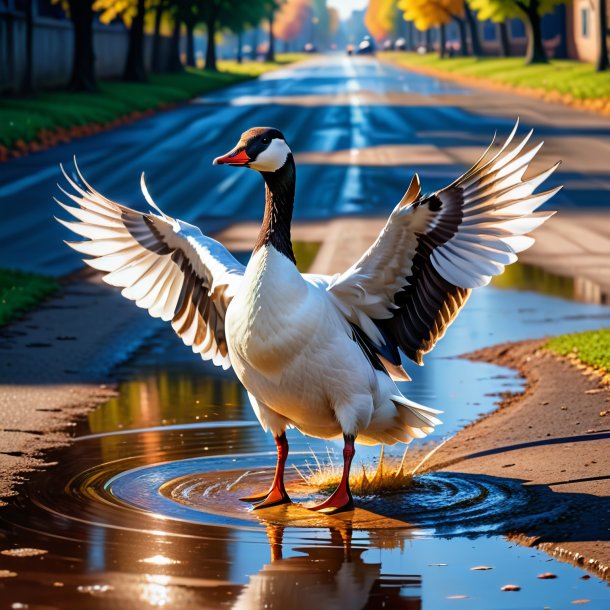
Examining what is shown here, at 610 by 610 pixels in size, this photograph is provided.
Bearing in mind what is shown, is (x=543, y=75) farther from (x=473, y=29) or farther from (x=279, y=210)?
(x=279, y=210)

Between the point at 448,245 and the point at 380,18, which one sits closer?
the point at 448,245

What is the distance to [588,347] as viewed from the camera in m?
11.3

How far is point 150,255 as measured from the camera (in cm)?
873

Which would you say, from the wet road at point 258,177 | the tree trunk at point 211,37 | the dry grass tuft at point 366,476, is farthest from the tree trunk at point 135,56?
the dry grass tuft at point 366,476

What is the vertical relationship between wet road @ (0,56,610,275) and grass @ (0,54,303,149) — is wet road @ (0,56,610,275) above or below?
below

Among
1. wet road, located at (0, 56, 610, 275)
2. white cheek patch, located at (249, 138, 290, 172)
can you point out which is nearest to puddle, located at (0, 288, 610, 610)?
white cheek patch, located at (249, 138, 290, 172)

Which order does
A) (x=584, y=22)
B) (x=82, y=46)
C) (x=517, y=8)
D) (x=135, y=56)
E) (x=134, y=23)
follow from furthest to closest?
(x=584, y=22), (x=517, y=8), (x=135, y=56), (x=134, y=23), (x=82, y=46)

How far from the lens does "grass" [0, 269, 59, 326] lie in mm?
13970

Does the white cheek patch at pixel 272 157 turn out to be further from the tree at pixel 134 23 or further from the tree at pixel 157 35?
the tree at pixel 157 35

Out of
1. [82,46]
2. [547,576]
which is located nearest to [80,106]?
[82,46]

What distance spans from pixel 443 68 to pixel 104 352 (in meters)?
79.8

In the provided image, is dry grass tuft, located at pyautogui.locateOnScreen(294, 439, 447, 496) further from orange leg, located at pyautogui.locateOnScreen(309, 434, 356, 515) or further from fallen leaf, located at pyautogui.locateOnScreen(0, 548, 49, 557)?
fallen leaf, located at pyautogui.locateOnScreen(0, 548, 49, 557)

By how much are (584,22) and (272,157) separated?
75.0m

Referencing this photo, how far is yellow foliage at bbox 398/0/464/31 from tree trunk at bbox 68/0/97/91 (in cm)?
4255
